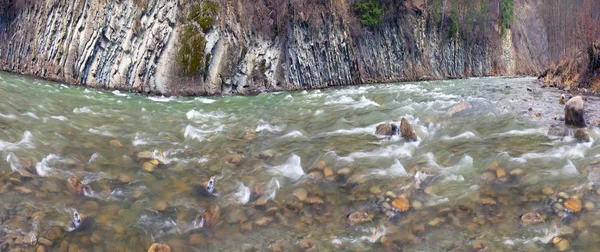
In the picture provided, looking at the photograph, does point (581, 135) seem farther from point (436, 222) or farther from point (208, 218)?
point (208, 218)

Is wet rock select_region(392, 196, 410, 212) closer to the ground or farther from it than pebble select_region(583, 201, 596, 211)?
farther from it

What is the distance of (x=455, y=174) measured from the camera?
6.40 metres

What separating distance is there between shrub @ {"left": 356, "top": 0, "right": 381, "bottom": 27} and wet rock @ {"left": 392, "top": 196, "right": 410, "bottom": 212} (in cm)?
1948

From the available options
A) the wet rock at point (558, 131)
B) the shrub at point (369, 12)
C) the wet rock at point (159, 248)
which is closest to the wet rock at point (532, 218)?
the wet rock at point (558, 131)

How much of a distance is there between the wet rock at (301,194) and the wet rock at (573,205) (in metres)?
3.34

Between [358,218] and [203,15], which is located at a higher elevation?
[203,15]

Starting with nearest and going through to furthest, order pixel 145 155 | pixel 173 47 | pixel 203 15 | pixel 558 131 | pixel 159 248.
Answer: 1. pixel 159 248
2. pixel 145 155
3. pixel 558 131
4. pixel 173 47
5. pixel 203 15

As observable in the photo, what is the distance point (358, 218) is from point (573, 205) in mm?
2721

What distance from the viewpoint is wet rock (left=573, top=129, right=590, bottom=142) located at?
26.0 feet

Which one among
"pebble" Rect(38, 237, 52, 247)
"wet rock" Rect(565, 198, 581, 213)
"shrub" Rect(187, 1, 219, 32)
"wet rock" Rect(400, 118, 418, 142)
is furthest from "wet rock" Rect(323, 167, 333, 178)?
"shrub" Rect(187, 1, 219, 32)

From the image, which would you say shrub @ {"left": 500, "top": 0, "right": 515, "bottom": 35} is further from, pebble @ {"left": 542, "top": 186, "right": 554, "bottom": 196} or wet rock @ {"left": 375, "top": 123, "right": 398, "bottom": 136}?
pebble @ {"left": 542, "top": 186, "right": 554, "bottom": 196}

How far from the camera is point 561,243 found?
4473mm

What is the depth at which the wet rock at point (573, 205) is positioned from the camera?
5137 millimetres

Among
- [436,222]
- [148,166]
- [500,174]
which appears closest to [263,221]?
[436,222]
